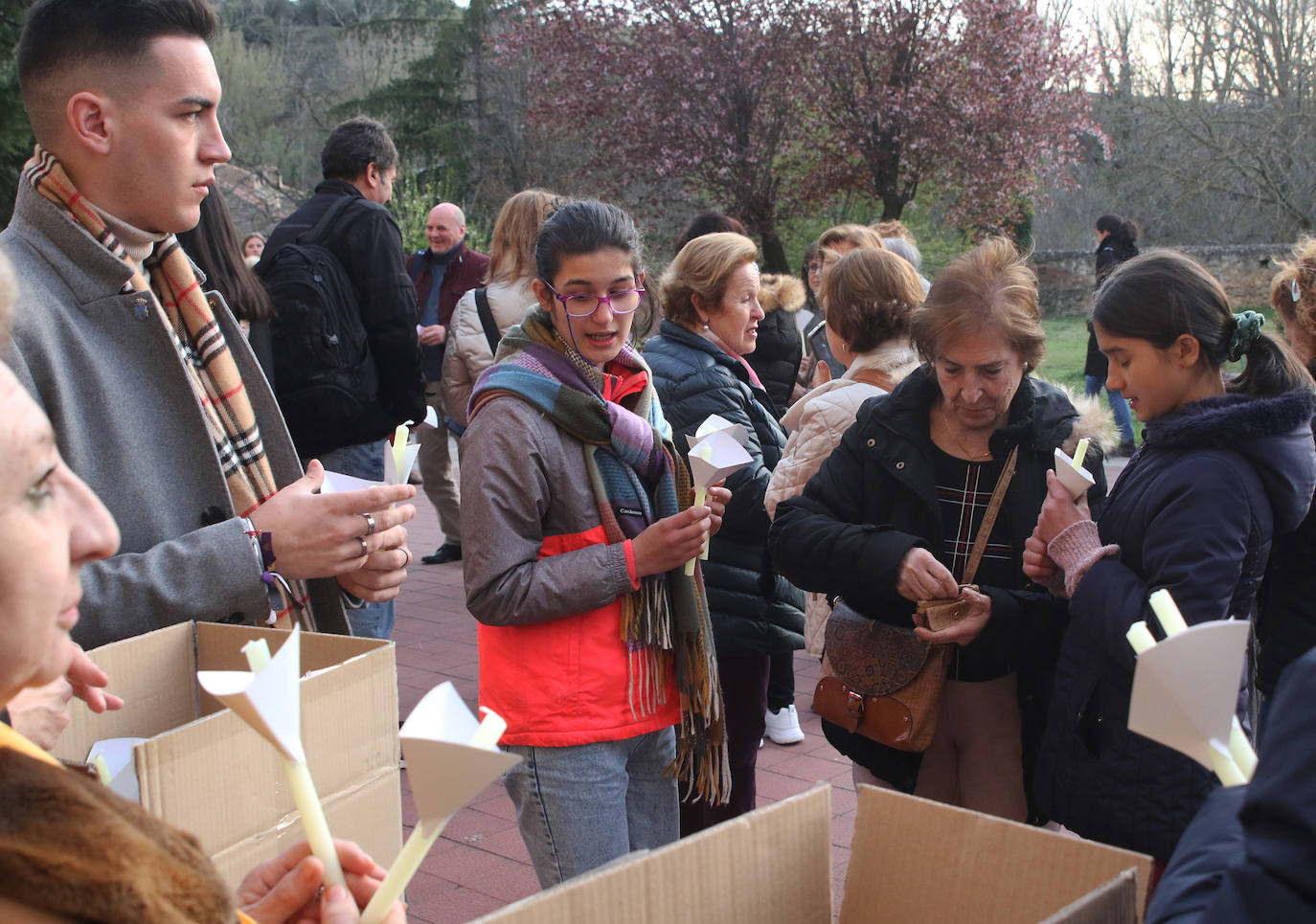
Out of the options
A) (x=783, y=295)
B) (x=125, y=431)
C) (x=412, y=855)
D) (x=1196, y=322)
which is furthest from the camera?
(x=783, y=295)

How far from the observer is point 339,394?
3855 millimetres

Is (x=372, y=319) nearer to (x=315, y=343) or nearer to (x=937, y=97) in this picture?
(x=315, y=343)

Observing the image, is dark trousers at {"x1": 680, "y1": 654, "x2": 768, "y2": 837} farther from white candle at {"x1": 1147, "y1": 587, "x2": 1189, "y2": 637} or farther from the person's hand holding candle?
white candle at {"x1": 1147, "y1": 587, "x2": 1189, "y2": 637}

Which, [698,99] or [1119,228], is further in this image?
[698,99]

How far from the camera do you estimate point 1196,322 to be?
7.52 feet

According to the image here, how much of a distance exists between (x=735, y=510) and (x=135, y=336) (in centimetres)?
194

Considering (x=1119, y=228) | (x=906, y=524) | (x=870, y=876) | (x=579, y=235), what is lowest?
(x=870, y=876)

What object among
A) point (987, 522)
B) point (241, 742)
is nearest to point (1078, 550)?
point (987, 522)

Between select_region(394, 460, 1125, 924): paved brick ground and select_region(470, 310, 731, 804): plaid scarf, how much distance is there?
1.41 feet

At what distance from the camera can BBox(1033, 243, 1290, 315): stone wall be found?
1597 cm

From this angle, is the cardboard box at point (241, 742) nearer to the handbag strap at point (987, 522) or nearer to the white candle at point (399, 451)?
the white candle at point (399, 451)

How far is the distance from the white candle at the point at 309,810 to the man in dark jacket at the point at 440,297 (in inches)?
215

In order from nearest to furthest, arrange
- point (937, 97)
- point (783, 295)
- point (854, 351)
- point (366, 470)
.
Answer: point (854, 351) < point (366, 470) < point (783, 295) < point (937, 97)

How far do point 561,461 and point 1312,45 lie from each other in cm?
1881
